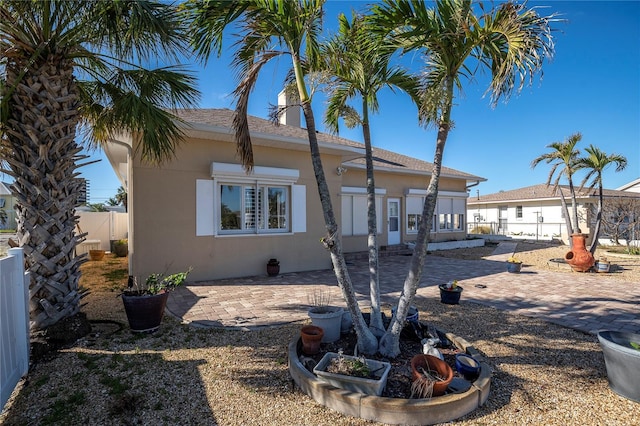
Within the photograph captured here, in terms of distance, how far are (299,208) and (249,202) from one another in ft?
5.58

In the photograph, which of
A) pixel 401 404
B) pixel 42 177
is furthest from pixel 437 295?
pixel 42 177

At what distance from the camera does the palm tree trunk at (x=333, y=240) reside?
3.75 meters

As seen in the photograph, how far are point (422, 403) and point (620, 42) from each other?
11.4 metres

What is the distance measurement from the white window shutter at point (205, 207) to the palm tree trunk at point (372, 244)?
568cm

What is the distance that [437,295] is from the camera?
756 centimetres

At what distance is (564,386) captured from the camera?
352cm

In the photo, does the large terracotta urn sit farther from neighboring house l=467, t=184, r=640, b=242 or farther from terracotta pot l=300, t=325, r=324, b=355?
neighboring house l=467, t=184, r=640, b=242

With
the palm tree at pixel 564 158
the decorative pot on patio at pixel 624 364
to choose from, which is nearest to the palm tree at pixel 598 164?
the palm tree at pixel 564 158

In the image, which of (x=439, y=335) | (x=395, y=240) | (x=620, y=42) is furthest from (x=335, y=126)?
(x=395, y=240)

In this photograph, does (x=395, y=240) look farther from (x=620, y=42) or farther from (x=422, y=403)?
(x=422, y=403)

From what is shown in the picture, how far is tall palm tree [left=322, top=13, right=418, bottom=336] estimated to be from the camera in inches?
163

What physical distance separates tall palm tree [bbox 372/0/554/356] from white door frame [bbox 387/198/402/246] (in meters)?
12.1

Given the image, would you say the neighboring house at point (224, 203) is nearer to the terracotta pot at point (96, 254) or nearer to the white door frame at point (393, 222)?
the terracotta pot at point (96, 254)

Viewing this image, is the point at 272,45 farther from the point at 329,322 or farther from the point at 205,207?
the point at 205,207
